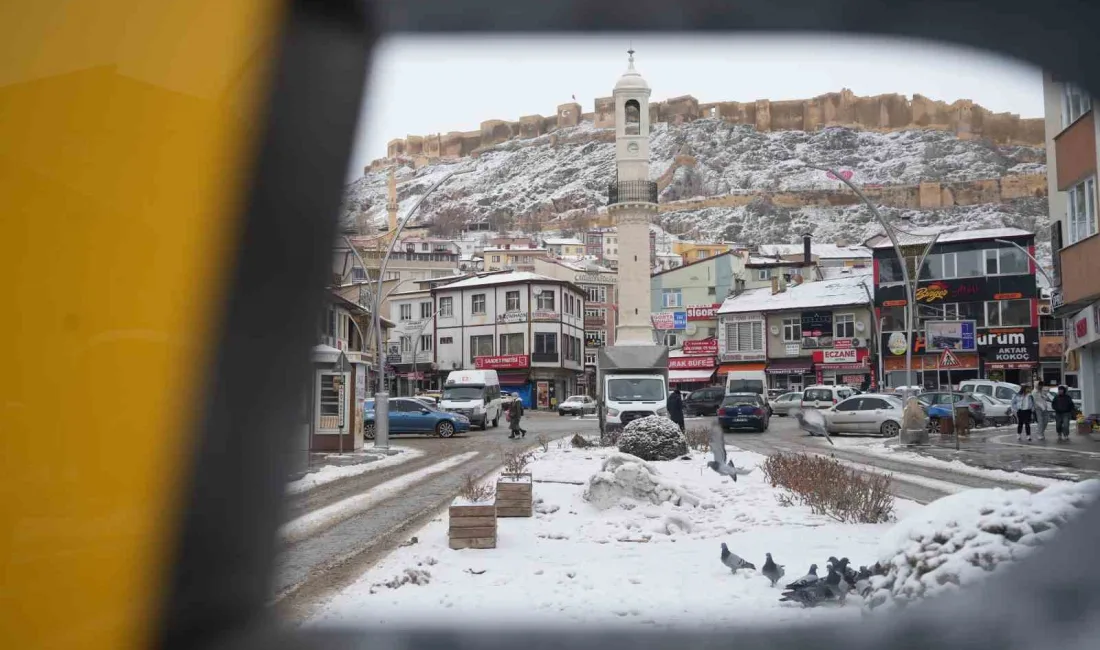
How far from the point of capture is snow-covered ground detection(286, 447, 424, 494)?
11.9 feet

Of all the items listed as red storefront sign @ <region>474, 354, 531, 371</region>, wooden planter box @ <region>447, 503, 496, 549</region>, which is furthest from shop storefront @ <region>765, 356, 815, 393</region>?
wooden planter box @ <region>447, 503, 496, 549</region>

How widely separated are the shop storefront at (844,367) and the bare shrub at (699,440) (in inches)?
973

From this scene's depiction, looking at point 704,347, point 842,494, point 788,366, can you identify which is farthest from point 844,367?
point 842,494

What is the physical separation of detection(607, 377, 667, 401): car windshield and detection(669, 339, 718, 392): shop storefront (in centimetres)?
2622

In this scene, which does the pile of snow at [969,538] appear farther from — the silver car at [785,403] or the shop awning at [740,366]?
the shop awning at [740,366]

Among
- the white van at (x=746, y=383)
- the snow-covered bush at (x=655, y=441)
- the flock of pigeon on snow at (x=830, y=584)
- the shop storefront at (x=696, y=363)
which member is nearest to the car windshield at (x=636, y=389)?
the snow-covered bush at (x=655, y=441)

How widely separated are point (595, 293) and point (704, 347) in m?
7.06

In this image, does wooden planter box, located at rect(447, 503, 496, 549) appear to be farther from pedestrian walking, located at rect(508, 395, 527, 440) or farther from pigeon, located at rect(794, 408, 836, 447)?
pedestrian walking, located at rect(508, 395, 527, 440)

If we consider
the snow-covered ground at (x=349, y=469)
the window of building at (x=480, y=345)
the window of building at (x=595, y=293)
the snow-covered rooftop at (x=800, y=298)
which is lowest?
the snow-covered ground at (x=349, y=469)

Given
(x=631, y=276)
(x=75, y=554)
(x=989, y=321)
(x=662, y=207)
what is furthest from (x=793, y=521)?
(x=631, y=276)

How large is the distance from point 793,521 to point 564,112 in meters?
4.27

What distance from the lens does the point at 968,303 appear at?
25.5 m

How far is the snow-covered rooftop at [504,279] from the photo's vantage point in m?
31.6

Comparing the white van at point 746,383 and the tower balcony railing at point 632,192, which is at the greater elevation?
the tower balcony railing at point 632,192
